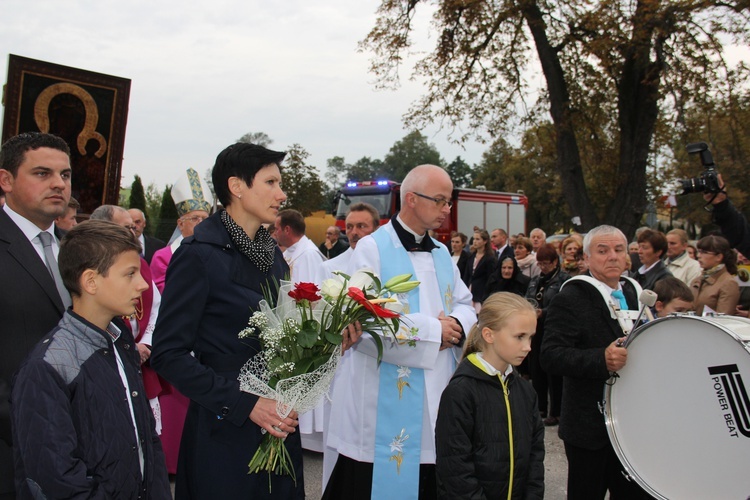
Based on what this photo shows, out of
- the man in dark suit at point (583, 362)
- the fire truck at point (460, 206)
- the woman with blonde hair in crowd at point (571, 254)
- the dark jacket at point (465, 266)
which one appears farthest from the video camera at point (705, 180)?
the fire truck at point (460, 206)

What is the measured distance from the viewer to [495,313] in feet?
10.4

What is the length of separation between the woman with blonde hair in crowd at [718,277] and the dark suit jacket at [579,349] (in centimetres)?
336

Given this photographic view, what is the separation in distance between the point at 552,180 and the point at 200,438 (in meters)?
46.8

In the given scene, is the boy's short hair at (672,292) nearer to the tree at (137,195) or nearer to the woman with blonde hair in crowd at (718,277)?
the woman with blonde hair in crowd at (718,277)

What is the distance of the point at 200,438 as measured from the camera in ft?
8.26

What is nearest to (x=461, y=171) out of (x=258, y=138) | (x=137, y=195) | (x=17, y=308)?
(x=258, y=138)

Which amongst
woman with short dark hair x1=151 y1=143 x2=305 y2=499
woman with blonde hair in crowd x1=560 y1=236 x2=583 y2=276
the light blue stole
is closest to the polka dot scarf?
woman with short dark hair x1=151 y1=143 x2=305 y2=499

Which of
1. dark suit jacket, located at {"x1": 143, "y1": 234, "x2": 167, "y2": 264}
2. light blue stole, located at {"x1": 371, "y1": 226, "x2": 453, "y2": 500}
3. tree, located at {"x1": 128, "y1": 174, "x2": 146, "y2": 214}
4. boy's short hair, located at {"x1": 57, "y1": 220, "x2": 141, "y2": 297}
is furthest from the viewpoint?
tree, located at {"x1": 128, "y1": 174, "x2": 146, "y2": 214}

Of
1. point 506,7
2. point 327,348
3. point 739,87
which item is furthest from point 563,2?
point 327,348

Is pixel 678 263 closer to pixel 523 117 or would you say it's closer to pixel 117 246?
pixel 117 246

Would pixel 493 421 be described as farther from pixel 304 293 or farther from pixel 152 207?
pixel 152 207

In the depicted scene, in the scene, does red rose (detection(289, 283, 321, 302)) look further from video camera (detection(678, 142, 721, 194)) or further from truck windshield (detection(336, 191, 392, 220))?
truck windshield (detection(336, 191, 392, 220))

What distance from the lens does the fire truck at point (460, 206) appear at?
1842 cm

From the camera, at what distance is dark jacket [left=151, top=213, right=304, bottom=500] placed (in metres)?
2.38
